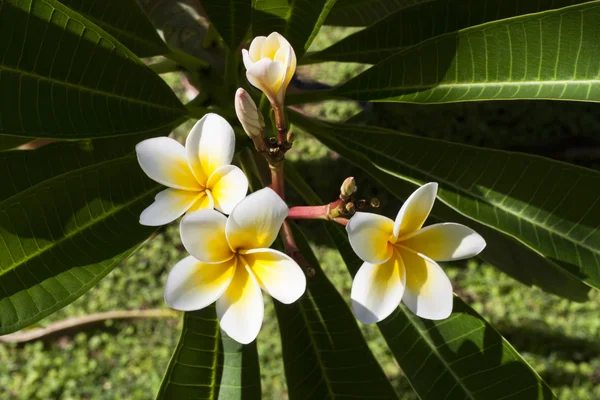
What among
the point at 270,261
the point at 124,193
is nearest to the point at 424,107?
the point at 124,193

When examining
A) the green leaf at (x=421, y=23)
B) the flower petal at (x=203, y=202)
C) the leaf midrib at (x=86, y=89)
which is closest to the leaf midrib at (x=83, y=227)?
the leaf midrib at (x=86, y=89)

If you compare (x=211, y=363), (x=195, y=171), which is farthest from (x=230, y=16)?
(x=211, y=363)

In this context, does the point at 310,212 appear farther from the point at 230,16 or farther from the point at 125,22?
the point at 125,22

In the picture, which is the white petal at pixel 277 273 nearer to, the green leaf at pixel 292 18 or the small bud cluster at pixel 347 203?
the small bud cluster at pixel 347 203

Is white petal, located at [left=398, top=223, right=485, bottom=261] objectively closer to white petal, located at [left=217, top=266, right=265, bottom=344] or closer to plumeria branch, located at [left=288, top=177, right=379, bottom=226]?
plumeria branch, located at [left=288, top=177, right=379, bottom=226]

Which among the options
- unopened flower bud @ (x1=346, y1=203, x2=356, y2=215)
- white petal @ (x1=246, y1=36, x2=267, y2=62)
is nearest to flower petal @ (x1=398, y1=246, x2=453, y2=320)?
unopened flower bud @ (x1=346, y1=203, x2=356, y2=215)
